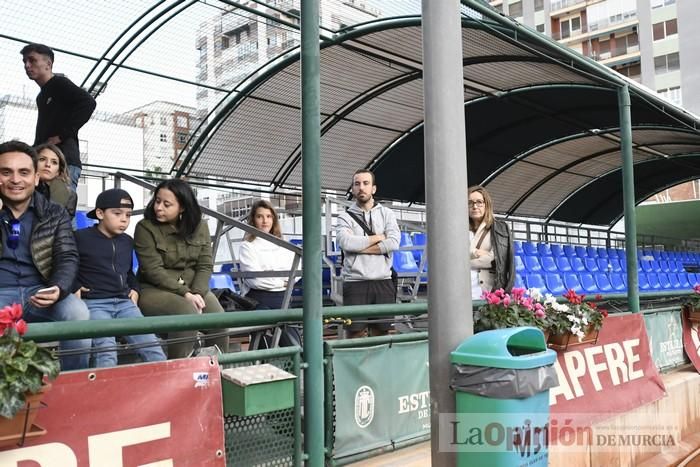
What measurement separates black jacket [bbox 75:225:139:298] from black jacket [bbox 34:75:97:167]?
1.70 meters

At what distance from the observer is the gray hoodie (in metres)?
5.00

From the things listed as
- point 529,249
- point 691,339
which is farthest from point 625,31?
point 691,339

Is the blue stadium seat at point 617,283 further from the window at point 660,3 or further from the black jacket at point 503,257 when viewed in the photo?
the window at point 660,3

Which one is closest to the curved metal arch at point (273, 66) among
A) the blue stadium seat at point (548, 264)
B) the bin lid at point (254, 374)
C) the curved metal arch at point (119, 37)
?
the curved metal arch at point (119, 37)

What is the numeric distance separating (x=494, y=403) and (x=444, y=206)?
89cm

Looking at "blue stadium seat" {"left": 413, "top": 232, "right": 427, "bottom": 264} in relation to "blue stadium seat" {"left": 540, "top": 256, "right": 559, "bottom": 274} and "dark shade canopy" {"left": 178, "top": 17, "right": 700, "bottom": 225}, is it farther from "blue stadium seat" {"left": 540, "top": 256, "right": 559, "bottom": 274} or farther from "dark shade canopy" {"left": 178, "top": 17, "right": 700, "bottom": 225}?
A: "blue stadium seat" {"left": 540, "top": 256, "right": 559, "bottom": 274}

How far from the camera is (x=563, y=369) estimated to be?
5.03 m

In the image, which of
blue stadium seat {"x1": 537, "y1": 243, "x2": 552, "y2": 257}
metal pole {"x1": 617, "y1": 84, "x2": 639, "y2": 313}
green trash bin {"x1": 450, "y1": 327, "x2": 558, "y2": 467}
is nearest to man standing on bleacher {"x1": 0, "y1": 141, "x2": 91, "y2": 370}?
green trash bin {"x1": 450, "y1": 327, "x2": 558, "y2": 467}

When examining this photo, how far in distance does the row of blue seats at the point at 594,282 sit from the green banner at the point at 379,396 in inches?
245

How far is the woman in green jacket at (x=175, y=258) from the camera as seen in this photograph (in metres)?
3.89

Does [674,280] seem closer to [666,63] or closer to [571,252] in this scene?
[571,252]

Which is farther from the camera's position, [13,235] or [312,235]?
[312,235]

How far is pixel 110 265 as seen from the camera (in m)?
3.61

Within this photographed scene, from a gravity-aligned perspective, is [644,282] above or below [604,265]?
below
